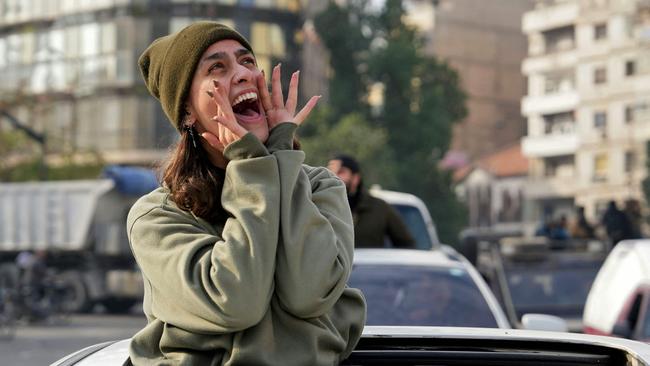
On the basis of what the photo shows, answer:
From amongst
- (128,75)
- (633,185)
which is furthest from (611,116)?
(128,75)

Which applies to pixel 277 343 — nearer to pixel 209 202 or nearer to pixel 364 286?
pixel 209 202

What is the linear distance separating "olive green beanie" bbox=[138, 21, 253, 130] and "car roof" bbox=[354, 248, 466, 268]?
17.0 ft

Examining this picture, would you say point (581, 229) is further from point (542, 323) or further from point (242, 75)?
point (242, 75)

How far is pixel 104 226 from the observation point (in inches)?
1506

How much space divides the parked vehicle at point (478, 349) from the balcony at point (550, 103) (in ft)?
340

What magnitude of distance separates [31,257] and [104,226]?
418 cm

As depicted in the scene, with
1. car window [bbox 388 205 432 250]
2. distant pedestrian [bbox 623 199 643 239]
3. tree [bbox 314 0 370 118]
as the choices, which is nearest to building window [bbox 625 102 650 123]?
tree [bbox 314 0 370 118]

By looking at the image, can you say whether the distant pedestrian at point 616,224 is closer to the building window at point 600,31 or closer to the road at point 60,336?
the road at point 60,336

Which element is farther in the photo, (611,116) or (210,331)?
(611,116)

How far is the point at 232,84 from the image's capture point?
362cm

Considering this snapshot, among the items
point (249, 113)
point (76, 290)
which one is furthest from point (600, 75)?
point (249, 113)

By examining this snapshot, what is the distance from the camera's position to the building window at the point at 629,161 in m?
101

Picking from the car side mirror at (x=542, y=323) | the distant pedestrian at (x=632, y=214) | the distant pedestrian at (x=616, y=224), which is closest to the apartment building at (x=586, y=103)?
the distant pedestrian at (x=632, y=214)

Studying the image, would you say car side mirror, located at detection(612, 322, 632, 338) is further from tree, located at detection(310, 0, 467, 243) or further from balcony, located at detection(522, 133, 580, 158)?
balcony, located at detection(522, 133, 580, 158)
